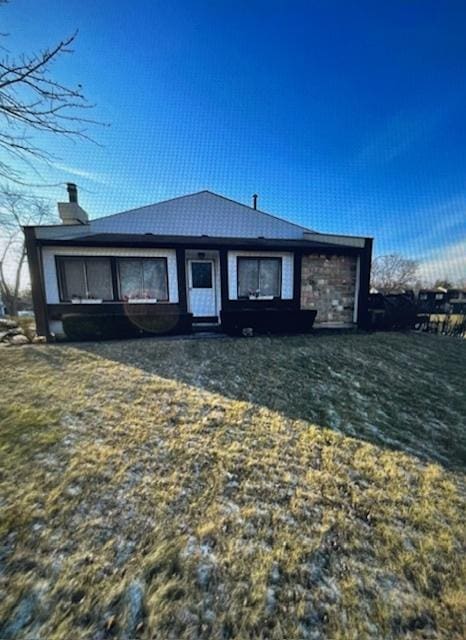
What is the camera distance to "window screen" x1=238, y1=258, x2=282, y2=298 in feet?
30.4

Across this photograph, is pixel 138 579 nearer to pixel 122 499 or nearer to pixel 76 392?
pixel 122 499

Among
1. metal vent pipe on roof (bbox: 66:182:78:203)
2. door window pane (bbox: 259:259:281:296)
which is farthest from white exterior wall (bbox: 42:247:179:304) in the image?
metal vent pipe on roof (bbox: 66:182:78:203)

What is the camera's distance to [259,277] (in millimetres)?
9375

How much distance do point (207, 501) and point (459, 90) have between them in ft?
44.9

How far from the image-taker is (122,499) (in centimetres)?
220

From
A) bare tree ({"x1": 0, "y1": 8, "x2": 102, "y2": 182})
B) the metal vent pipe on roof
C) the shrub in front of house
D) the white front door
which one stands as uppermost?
the metal vent pipe on roof

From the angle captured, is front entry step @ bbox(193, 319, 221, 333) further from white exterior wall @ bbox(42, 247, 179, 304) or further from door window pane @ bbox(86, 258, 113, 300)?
door window pane @ bbox(86, 258, 113, 300)

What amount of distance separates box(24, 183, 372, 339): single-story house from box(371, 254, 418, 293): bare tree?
2755 centimetres

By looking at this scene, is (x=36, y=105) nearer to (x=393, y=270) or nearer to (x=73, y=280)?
(x=73, y=280)

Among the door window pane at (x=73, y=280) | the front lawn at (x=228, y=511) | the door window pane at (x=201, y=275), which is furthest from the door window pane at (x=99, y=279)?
the front lawn at (x=228, y=511)

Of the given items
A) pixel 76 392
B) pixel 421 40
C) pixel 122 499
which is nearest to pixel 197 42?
pixel 421 40

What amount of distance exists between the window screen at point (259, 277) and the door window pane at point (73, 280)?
5082 millimetres

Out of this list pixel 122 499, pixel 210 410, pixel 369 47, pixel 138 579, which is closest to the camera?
pixel 138 579

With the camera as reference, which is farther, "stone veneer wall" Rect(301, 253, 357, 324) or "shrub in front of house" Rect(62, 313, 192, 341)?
"stone veneer wall" Rect(301, 253, 357, 324)
